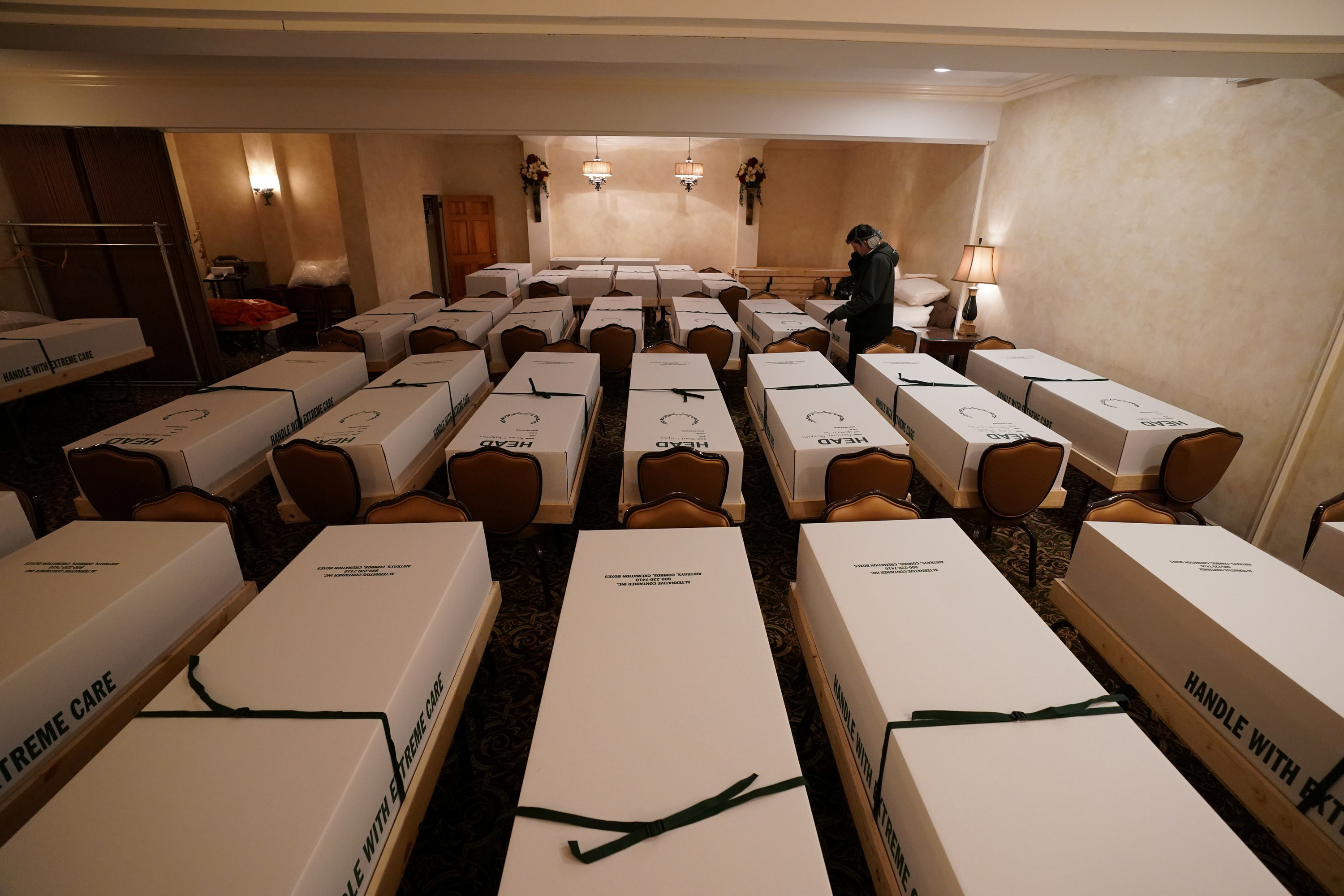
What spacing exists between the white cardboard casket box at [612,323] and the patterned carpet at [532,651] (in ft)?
2.65

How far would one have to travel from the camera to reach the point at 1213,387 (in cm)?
Answer: 373

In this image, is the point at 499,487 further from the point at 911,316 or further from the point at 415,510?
the point at 911,316

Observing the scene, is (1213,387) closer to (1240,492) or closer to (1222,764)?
(1240,492)

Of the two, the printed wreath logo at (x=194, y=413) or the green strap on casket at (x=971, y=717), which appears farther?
the printed wreath logo at (x=194, y=413)

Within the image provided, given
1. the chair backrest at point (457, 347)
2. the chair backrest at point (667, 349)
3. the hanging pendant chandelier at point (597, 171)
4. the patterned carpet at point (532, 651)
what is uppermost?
the hanging pendant chandelier at point (597, 171)

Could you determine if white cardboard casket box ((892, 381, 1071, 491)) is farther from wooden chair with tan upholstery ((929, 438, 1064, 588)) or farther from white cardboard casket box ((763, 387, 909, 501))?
white cardboard casket box ((763, 387, 909, 501))

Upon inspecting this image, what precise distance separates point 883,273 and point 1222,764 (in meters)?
3.80

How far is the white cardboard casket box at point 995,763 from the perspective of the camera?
1022mm

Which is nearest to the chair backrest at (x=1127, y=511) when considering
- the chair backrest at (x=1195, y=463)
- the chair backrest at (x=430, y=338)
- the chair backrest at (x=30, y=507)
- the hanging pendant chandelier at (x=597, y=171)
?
the chair backrest at (x=1195, y=463)

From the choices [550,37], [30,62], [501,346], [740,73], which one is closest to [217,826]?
[550,37]

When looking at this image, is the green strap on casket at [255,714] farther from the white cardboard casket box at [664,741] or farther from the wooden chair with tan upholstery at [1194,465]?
the wooden chair with tan upholstery at [1194,465]

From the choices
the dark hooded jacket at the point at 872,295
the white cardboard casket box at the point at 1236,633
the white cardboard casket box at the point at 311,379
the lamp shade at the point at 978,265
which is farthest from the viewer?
the lamp shade at the point at 978,265

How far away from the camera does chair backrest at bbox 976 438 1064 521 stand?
2.83 m

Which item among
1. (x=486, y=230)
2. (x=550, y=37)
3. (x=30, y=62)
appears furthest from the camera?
(x=486, y=230)
